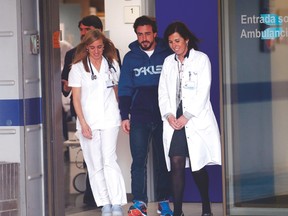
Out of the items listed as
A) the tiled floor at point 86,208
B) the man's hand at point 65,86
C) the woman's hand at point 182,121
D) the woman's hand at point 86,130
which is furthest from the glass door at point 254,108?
the man's hand at point 65,86

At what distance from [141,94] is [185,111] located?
0.61 m

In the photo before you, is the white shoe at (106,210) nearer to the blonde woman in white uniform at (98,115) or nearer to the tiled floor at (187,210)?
the blonde woman in white uniform at (98,115)

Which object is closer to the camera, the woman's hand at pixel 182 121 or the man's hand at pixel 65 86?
the woman's hand at pixel 182 121

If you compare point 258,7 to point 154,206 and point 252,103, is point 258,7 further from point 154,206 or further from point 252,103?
point 154,206

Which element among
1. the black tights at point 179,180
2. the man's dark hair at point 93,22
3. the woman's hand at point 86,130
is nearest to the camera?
the black tights at point 179,180

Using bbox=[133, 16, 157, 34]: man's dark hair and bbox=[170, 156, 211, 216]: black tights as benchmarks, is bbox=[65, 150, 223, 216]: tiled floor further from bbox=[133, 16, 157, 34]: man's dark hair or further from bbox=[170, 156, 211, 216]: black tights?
bbox=[133, 16, 157, 34]: man's dark hair

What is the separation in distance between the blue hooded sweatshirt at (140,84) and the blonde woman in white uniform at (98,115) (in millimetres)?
129

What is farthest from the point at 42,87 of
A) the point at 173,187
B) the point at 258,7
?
the point at 258,7

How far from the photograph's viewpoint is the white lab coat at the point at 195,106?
8.20 metres

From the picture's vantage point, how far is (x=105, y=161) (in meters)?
8.62

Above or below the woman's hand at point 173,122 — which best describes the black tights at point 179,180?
below

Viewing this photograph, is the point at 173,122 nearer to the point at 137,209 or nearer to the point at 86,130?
the point at 86,130

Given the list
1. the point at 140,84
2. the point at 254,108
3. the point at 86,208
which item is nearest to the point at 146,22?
the point at 140,84

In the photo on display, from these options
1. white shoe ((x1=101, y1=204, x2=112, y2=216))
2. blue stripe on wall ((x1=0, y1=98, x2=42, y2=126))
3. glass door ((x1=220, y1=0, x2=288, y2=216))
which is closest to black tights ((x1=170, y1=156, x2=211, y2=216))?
glass door ((x1=220, y1=0, x2=288, y2=216))
